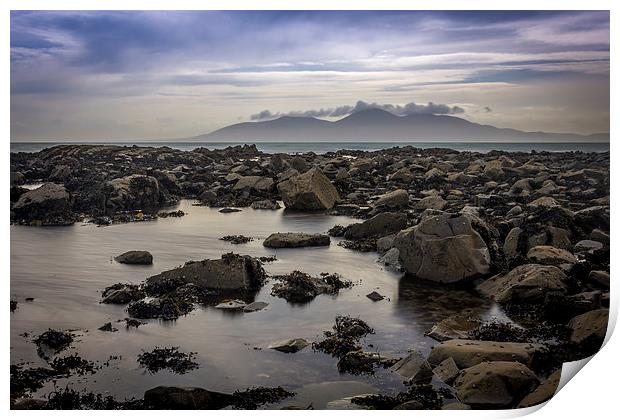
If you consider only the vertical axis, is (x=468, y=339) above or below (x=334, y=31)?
below

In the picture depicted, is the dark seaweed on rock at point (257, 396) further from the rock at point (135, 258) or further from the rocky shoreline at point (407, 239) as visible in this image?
the rock at point (135, 258)

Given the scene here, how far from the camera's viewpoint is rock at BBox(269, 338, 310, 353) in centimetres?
775

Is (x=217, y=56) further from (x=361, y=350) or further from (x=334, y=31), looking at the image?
(x=361, y=350)

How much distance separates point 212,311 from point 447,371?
3376 mm

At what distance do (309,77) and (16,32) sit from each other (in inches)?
159

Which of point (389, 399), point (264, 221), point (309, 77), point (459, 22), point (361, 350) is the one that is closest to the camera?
point (389, 399)

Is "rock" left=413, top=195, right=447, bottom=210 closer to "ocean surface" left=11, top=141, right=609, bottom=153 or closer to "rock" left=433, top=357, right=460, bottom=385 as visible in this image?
"ocean surface" left=11, top=141, right=609, bottom=153

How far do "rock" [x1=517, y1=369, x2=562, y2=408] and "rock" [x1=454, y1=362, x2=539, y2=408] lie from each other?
57 millimetres

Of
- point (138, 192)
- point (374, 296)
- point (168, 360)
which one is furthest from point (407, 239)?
point (138, 192)

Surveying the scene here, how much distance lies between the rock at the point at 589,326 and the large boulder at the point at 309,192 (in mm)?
5233

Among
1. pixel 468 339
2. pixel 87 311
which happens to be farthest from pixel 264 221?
pixel 468 339

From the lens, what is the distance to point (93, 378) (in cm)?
721

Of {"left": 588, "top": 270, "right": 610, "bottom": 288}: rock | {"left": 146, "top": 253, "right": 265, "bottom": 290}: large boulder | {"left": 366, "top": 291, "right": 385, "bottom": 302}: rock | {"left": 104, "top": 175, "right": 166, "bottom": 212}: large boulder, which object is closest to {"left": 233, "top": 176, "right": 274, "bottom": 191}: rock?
{"left": 104, "top": 175, "right": 166, "bottom": 212}: large boulder

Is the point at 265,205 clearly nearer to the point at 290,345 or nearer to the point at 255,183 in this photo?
the point at 255,183
